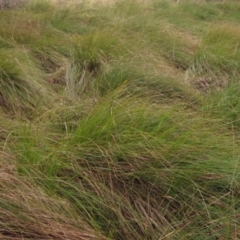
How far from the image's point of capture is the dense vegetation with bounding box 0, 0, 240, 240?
2.01 m

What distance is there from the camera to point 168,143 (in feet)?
7.91

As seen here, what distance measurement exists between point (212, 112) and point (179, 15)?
464 centimetres

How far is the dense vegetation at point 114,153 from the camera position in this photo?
201cm

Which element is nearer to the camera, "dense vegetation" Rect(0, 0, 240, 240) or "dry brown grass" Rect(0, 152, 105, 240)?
"dry brown grass" Rect(0, 152, 105, 240)

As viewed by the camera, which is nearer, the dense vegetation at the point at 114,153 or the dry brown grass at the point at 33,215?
the dry brown grass at the point at 33,215

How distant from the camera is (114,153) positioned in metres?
2.36

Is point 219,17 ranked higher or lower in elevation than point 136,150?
lower

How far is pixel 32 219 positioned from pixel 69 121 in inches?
44.1

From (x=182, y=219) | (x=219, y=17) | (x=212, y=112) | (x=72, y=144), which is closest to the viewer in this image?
→ (x=182, y=219)

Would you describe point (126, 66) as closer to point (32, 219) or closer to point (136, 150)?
point (136, 150)

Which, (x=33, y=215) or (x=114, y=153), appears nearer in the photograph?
(x=33, y=215)

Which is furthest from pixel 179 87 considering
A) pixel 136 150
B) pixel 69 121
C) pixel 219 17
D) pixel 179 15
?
pixel 219 17

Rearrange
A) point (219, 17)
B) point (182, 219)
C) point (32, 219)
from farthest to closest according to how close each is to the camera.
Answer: point (219, 17) < point (182, 219) < point (32, 219)

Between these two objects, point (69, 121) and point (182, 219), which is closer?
point (182, 219)
